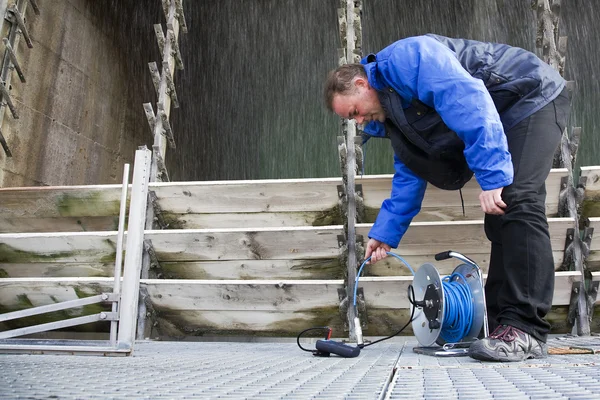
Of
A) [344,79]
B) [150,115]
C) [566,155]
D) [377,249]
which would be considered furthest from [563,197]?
[150,115]

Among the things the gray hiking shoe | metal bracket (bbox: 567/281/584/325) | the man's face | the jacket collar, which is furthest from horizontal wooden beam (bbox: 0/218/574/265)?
the gray hiking shoe

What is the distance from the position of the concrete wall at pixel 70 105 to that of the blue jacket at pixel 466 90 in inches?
120

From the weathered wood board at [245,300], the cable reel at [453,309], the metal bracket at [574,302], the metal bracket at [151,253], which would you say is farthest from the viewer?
the metal bracket at [151,253]

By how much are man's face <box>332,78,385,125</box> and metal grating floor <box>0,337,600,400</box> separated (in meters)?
1.07

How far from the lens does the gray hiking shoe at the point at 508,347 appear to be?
1.84m

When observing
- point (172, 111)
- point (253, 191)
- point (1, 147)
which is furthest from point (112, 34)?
point (253, 191)

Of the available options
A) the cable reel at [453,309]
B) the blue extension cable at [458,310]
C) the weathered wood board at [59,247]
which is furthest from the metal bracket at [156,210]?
the blue extension cable at [458,310]

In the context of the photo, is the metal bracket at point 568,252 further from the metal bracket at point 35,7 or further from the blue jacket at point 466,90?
the metal bracket at point 35,7

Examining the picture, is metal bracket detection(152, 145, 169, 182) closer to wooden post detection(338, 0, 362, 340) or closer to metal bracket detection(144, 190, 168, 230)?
metal bracket detection(144, 190, 168, 230)

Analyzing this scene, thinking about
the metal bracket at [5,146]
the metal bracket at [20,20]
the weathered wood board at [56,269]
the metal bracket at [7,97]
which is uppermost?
the metal bracket at [20,20]

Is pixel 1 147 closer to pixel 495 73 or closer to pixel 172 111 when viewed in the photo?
pixel 172 111

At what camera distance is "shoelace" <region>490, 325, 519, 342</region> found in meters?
1.90

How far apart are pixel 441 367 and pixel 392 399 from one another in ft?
2.08

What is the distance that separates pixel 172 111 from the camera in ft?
22.7
